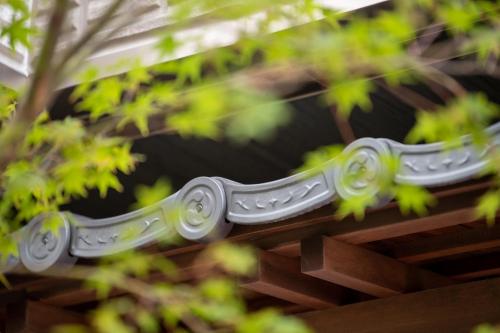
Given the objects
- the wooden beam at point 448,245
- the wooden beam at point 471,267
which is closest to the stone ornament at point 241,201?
the wooden beam at point 448,245

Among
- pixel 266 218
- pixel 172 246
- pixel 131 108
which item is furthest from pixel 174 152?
pixel 131 108

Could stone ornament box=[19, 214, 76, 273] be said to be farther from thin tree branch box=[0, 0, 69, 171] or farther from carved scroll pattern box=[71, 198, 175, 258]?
thin tree branch box=[0, 0, 69, 171]

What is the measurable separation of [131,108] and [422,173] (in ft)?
3.73

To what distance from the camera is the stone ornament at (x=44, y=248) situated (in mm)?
4418

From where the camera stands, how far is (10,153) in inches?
92.5

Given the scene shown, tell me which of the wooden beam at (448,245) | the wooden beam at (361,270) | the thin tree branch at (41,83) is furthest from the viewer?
Answer: the wooden beam at (448,245)

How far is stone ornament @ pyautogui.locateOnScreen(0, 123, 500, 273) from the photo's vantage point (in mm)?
3598

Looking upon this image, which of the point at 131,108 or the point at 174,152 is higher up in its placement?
the point at 174,152

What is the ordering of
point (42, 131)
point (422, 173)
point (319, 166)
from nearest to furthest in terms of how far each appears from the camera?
1. point (319, 166)
2. point (42, 131)
3. point (422, 173)

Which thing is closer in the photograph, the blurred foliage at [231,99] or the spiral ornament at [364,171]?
the blurred foliage at [231,99]

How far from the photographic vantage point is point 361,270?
4.37 m

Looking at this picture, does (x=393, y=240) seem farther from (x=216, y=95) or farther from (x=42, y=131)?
(x=216, y=95)

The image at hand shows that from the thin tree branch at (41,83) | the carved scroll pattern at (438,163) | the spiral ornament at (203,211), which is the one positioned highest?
the carved scroll pattern at (438,163)

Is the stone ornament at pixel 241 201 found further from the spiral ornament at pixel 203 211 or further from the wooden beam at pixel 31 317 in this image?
the wooden beam at pixel 31 317
